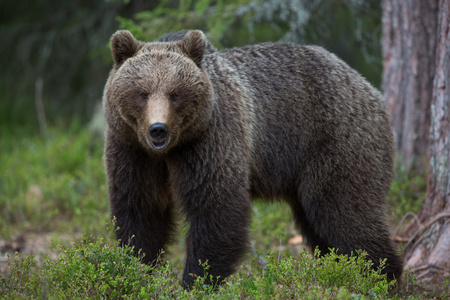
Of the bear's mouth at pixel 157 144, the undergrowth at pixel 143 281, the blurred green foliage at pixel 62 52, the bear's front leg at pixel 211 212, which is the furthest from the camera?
the blurred green foliage at pixel 62 52

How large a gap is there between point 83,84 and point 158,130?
33.6 ft

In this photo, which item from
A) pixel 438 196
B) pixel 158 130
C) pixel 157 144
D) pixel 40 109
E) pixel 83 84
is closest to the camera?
pixel 158 130

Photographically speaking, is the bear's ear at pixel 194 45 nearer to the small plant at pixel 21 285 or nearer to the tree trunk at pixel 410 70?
the small plant at pixel 21 285

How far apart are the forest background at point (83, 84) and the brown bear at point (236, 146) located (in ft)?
2.82

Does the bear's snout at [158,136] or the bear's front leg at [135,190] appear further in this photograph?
the bear's front leg at [135,190]

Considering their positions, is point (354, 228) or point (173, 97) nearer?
point (173, 97)

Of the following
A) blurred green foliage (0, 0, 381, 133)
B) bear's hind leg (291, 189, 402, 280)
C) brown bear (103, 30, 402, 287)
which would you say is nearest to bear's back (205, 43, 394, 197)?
brown bear (103, 30, 402, 287)

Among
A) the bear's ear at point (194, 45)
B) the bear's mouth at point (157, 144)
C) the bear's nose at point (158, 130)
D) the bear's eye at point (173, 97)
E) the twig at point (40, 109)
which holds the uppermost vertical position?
the bear's ear at point (194, 45)

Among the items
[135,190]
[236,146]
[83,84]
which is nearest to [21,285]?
[135,190]

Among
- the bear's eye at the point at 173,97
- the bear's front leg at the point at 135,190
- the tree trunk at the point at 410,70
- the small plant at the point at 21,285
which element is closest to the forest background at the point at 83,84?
the tree trunk at the point at 410,70

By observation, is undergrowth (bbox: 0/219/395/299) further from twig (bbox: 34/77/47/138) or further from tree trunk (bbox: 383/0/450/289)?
twig (bbox: 34/77/47/138)

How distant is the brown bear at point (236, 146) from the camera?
4.47 metres

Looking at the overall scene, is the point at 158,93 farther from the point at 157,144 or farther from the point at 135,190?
the point at 135,190

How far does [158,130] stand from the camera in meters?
4.17
